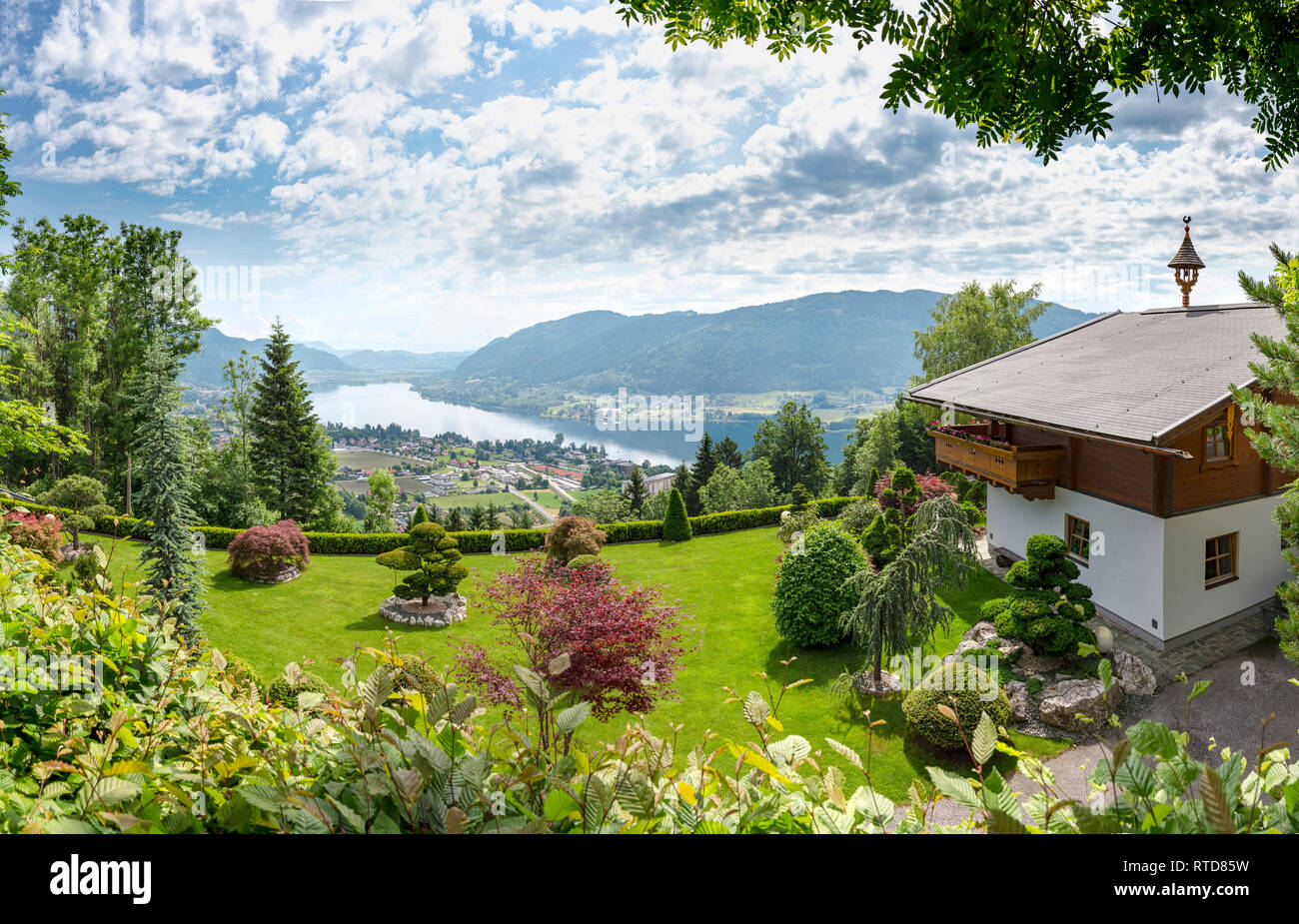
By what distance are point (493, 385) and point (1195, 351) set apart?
12986 centimetres

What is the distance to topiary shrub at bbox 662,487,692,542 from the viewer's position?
19000 mm

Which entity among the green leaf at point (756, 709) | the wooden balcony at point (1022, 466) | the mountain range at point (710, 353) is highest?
the mountain range at point (710, 353)

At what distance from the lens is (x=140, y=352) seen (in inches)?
901

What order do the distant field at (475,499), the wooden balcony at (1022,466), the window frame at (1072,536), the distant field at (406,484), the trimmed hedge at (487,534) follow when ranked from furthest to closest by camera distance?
the distant field at (475,499), the distant field at (406,484), the trimmed hedge at (487,534), the wooden balcony at (1022,466), the window frame at (1072,536)

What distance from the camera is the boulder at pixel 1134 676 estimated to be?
8523 mm

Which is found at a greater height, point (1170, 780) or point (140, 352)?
point (140, 352)

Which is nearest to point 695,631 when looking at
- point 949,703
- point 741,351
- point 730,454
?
point 949,703

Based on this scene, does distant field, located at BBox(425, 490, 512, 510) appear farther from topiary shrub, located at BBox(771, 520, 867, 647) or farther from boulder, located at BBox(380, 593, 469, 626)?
topiary shrub, located at BBox(771, 520, 867, 647)

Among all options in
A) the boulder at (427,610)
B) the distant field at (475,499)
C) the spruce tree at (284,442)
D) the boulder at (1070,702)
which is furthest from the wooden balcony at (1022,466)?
the distant field at (475,499)

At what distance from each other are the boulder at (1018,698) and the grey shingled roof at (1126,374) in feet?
11.5

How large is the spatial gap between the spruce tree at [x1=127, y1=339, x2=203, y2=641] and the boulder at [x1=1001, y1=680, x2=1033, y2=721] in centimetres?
1192

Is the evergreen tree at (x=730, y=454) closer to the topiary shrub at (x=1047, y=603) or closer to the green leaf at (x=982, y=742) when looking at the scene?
the topiary shrub at (x=1047, y=603)
